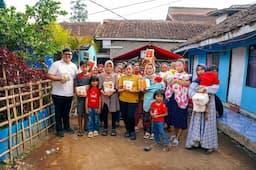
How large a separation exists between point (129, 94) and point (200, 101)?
54.3 inches

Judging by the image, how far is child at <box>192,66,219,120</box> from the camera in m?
3.80

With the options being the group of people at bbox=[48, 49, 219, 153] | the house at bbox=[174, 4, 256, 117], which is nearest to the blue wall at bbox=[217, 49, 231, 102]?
the house at bbox=[174, 4, 256, 117]

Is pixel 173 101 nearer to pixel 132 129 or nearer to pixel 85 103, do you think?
pixel 132 129

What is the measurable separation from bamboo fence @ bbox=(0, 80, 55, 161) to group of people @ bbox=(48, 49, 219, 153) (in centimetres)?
27

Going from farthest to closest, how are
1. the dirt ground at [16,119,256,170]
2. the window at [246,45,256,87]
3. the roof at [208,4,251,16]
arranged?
the roof at [208,4,251,16] < the window at [246,45,256,87] < the dirt ground at [16,119,256,170]

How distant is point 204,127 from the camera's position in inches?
155

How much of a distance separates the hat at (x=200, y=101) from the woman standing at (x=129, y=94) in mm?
1155

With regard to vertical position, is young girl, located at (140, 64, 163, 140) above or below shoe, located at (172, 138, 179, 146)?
above

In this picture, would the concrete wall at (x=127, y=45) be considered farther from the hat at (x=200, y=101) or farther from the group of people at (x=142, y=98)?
the hat at (x=200, y=101)

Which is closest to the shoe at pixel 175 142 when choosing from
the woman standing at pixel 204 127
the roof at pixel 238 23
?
the woman standing at pixel 204 127

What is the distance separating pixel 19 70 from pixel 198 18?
1027 inches

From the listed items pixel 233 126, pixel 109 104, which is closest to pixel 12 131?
pixel 109 104

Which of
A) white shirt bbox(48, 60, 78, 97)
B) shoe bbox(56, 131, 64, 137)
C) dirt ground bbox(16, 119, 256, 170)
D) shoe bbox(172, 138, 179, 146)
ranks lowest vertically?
dirt ground bbox(16, 119, 256, 170)

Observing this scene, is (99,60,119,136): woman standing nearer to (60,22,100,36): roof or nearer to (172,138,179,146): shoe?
Result: (172,138,179,146): shoe
